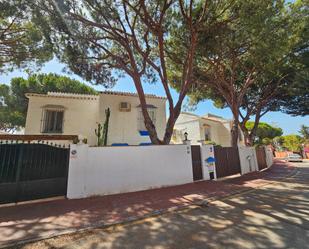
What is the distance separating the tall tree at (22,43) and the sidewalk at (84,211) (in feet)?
25.5

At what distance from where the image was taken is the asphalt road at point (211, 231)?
338 centimetres

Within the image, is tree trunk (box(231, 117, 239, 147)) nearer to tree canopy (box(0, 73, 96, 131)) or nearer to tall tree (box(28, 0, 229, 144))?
tall tree (box(28, 0, 229, 144))

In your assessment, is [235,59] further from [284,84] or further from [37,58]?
[37,58]

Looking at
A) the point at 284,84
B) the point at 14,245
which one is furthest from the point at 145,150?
the point at 284,84

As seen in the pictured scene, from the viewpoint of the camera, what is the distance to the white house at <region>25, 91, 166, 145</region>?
38.0 feet

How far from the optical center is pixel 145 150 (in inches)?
322

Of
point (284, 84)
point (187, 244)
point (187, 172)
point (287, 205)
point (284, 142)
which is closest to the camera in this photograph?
point (187, 244)

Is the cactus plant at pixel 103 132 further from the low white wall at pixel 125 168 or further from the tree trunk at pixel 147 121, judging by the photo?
the low white wall at pixel 125 168

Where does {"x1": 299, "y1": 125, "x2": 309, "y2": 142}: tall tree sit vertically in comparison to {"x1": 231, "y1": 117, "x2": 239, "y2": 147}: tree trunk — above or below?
above

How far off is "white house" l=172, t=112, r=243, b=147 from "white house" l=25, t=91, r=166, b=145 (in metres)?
9.62

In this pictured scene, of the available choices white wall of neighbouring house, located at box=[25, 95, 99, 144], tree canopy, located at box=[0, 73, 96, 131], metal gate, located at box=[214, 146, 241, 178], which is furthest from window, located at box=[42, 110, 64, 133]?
metal gate, located at box=[214, 146, 241, 178]

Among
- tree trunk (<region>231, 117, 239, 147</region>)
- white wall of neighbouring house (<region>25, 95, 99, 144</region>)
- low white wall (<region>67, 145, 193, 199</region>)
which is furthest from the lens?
tree trunk (<region>231, 117, 239, 147</region>)

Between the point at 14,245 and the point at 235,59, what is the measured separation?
1457 centimetres

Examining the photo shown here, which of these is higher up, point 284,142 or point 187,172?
point 284,142
